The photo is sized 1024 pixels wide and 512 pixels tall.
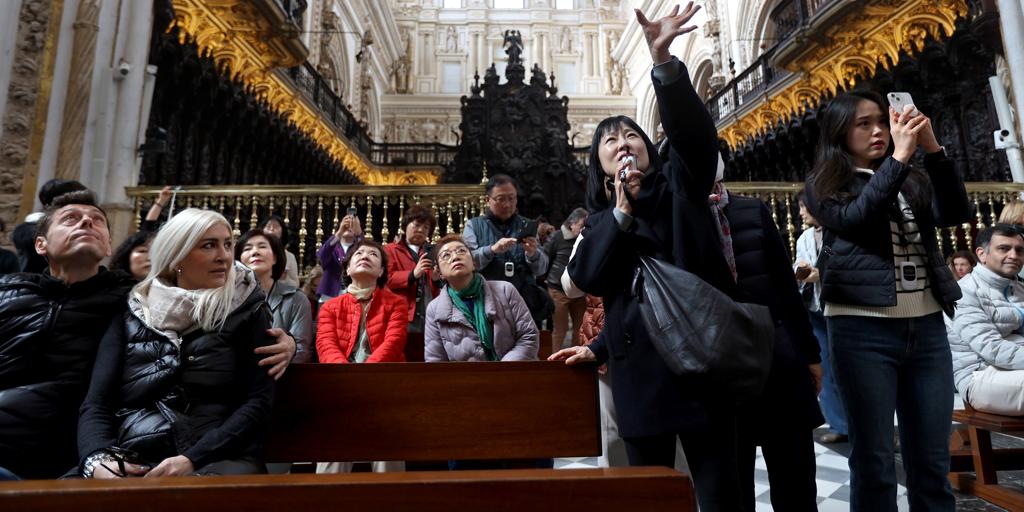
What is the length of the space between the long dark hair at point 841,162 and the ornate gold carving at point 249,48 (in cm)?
879

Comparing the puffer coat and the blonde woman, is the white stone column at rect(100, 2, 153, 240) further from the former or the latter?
the blonde woman

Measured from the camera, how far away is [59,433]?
1.56 meters

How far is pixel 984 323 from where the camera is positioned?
244 cm

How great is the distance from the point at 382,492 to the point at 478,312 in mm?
1738

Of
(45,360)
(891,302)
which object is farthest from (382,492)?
(891,302)

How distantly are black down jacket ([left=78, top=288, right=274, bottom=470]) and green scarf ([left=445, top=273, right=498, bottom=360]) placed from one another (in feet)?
3.87

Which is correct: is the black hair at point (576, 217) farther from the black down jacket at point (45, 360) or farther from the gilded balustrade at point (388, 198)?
the black down jacket at point (45, 360)

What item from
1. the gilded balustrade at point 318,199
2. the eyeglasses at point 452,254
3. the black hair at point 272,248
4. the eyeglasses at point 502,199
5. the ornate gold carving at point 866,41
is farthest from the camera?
the ornate gold carving at point 866,41

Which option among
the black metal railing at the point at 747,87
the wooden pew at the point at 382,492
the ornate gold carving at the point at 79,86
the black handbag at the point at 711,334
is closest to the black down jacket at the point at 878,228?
the black handbag at the point at 711,334

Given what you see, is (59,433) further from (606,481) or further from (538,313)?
(538,313)

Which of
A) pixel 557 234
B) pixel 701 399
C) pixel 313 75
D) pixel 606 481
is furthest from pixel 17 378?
pixel 313 75

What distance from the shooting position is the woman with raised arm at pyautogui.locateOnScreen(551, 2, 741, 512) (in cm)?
129

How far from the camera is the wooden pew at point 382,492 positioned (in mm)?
897

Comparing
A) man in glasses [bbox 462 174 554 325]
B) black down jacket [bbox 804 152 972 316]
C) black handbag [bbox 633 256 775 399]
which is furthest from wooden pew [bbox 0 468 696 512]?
man in glasses [bbox 462 174 554 325]
